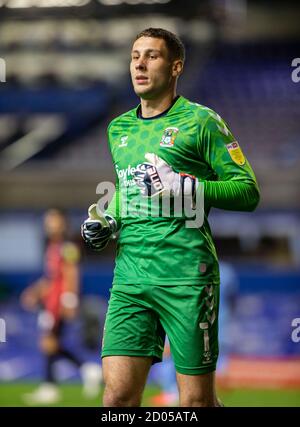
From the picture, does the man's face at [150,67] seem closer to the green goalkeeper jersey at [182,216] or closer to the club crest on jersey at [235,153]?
the green goalkeeper jersey at [182,216]

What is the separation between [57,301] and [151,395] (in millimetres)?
1390

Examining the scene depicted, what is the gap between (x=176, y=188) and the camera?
11.7 feet

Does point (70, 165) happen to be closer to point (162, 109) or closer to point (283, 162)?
point (283, 162)

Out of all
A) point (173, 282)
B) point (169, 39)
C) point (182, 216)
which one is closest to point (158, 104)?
point (169, 39)

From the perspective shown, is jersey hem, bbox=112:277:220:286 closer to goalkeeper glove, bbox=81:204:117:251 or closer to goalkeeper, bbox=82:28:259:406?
goalkeeper, bbox=82:28:259:406

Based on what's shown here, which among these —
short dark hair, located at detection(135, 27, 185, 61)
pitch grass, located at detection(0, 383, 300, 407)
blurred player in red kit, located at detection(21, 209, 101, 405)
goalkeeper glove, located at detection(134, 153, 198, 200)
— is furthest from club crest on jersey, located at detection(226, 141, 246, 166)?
blurred player in red kit, located at detection(21, 209, 101, 405)

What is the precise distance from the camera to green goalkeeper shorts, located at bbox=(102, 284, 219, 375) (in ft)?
11.9

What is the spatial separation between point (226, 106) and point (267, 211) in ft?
10.5

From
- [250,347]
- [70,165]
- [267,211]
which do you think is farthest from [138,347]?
[70,165]

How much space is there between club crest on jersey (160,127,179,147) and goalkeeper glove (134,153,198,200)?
0.12 metres

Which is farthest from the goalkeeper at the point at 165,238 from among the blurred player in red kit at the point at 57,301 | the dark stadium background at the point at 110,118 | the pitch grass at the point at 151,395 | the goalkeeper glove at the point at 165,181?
the dark stadium background at the point at 110,118

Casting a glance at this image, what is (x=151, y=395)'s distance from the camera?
8969 millimetres

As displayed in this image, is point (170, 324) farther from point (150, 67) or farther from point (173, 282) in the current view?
point (150, 67)

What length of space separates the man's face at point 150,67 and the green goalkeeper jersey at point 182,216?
0.44 ft
